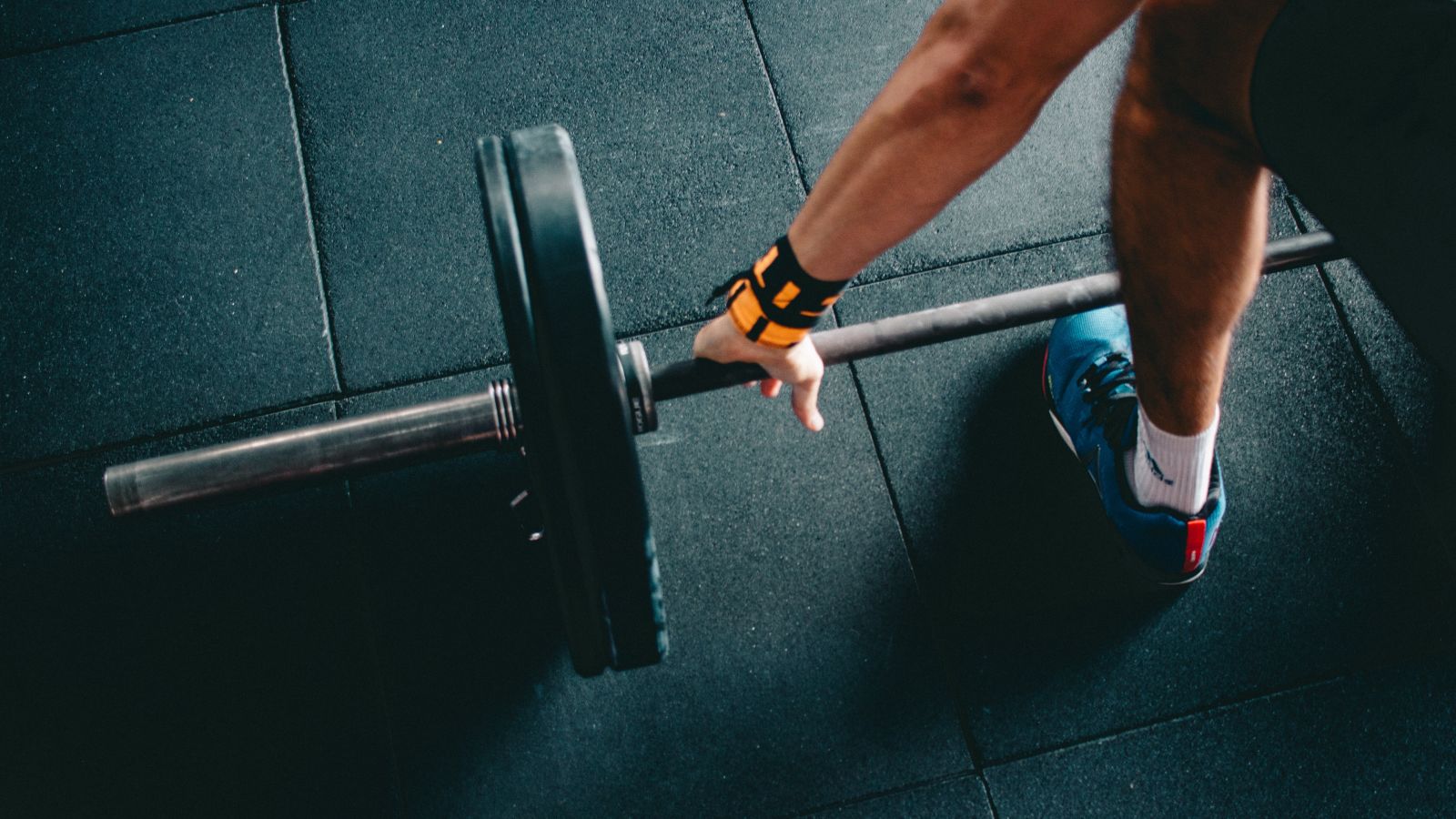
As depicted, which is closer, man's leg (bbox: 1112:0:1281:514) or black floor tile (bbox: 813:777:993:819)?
man's leg (bbox: 1112:0:1281:514)

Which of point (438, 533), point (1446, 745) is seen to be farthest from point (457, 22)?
point (1446, 745)

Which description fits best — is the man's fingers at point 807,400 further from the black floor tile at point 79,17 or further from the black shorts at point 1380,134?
the black floor tile at point 79,17

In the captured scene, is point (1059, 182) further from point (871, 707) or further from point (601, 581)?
point (601, 581)

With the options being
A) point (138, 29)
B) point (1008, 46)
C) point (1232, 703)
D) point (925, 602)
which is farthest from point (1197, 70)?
point (138, 29)

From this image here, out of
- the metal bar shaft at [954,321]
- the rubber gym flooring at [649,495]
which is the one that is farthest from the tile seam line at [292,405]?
the metal bar shaft at [954,321]

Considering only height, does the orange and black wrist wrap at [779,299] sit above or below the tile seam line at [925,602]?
above

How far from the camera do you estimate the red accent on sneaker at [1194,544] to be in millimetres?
1069

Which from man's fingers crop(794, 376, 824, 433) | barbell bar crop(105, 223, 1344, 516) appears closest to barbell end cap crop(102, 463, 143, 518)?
barbell bar crop(105, 223, 1344, 516)

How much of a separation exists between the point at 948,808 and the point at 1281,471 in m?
0.64

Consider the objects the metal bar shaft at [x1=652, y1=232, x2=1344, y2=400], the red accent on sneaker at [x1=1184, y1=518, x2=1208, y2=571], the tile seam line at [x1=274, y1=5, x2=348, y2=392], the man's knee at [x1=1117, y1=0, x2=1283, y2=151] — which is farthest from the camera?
the tile seam line at [x1=274, y1=5, x2=348, y2=392]

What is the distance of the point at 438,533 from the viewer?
3.99ft

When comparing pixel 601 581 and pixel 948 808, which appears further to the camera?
pixel 948 808

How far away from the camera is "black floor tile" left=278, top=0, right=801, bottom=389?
1308mm

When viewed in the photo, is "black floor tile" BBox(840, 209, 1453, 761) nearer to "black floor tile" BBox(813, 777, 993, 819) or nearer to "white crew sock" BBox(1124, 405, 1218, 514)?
"black floor tile" BBox(813, 777, 993, 819)
